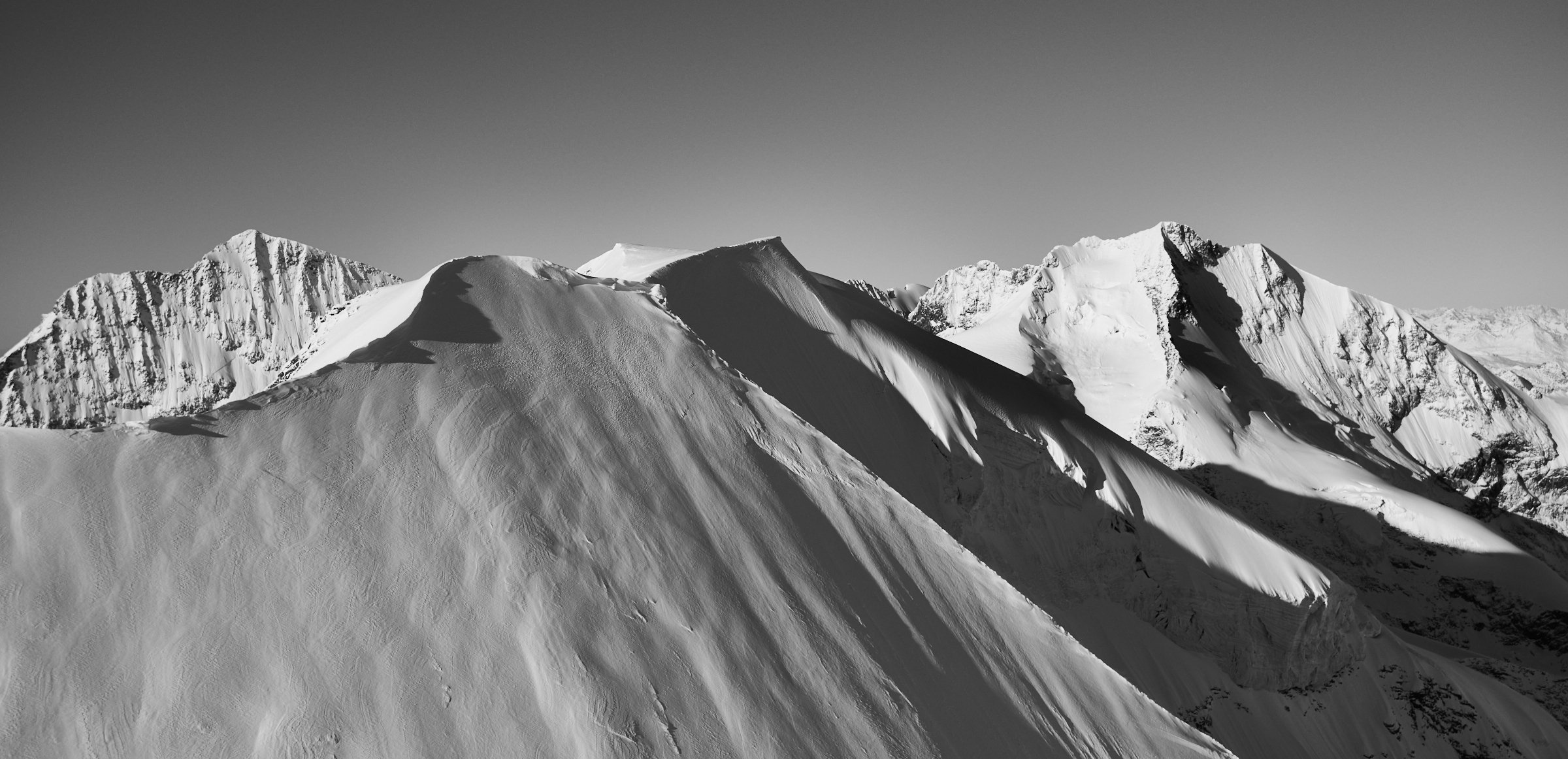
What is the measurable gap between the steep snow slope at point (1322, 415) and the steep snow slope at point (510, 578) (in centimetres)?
3982

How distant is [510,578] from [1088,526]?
24.9 m

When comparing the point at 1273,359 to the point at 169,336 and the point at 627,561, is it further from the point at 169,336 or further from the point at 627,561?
the point at 169,336

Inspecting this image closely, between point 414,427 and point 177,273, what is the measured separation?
14730 centimetres

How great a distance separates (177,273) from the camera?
459 ft

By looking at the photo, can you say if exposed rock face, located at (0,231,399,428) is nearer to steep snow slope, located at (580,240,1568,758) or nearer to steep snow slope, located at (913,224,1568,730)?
steep snow slope, located at (913,224,1568,730)

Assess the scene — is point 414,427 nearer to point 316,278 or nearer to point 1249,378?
point 1249,378

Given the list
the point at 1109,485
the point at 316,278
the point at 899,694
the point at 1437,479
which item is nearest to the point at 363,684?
the point at 899,694

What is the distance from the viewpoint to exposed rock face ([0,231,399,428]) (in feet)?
436

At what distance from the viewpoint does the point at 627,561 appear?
17000 mm

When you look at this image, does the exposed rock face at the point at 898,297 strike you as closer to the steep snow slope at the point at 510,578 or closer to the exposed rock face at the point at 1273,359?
the exposed rock face at the point at 1273,359

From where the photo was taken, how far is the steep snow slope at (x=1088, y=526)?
104ft

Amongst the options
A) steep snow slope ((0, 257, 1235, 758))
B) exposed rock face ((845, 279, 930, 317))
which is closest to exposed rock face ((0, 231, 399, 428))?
exposed rock face ((845, 279, 930, 317))

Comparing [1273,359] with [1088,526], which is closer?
[1088,526]

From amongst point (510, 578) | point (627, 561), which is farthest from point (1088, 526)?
point (510, 578)
